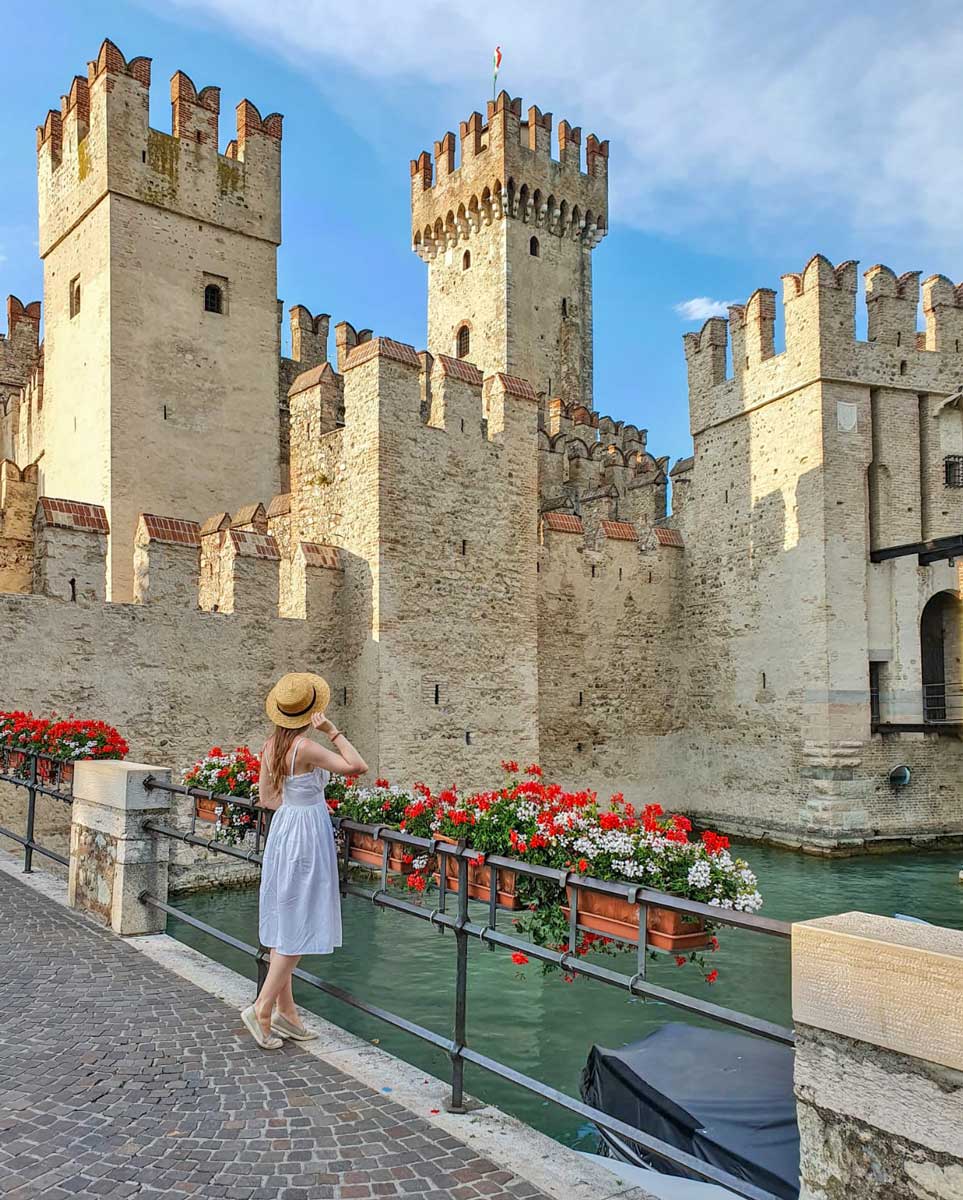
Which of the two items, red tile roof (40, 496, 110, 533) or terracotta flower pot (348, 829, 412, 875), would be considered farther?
red tile roof (40, 496, 110, 533)

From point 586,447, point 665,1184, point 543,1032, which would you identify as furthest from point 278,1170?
point 586,447

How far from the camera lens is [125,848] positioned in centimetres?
615

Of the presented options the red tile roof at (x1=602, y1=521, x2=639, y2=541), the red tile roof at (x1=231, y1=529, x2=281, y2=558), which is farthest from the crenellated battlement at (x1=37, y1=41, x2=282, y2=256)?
the red tile roof at (x1=602, y1=521, x2=639, y2=541)

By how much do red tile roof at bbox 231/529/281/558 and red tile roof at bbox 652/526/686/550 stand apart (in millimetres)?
9034

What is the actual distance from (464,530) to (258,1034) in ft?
39.0

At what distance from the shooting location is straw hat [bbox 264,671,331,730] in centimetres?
457

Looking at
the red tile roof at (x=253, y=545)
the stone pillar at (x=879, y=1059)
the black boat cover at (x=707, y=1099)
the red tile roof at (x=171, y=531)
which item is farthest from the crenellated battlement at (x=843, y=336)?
the stone pillar at (x=879, y=1059)

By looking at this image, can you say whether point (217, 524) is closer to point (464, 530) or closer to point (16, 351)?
point (464, 530)

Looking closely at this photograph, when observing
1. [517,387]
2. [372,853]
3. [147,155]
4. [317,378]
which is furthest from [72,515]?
[372,853]

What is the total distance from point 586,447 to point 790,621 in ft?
26.0

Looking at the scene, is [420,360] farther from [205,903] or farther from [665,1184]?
[665,1184]

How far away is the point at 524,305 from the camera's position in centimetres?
3216

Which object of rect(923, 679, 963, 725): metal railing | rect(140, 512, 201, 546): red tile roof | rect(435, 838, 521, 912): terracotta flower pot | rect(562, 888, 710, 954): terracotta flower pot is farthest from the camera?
rect(923, 679, 963, 725): metal railing

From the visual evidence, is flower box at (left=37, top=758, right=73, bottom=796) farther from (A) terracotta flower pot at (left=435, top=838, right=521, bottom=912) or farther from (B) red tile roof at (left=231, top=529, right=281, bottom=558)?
(B) red tile roof at (left=231, top=529, right=281, bottom=558)
